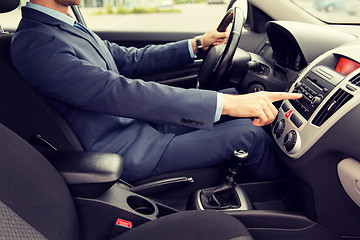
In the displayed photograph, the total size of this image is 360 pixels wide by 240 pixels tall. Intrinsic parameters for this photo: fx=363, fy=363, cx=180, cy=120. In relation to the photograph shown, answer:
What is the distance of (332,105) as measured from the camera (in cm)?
90

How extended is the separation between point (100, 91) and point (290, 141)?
543 millimetres

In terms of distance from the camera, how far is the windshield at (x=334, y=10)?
4.87 ft

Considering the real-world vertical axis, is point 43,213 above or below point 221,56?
below

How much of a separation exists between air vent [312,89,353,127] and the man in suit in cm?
8

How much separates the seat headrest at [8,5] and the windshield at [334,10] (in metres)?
1.09

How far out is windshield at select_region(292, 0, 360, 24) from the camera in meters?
1.48

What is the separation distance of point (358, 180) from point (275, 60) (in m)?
0.67

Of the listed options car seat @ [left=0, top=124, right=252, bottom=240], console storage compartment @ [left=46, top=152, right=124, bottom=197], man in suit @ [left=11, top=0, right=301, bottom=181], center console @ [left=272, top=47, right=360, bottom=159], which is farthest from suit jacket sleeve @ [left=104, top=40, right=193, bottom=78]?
car seat @ [left=0, top=124, right=252, bottom=240]

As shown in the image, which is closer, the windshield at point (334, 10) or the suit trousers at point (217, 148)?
the suit trousers at point (217, 148)

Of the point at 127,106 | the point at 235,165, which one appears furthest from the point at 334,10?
the point at 127,106

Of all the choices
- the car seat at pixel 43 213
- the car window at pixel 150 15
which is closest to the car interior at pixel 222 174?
the car seat at pixel 43 213

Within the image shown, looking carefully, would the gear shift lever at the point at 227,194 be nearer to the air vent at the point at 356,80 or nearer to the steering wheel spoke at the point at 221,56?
the steering wheel spoke at the point at 221,56

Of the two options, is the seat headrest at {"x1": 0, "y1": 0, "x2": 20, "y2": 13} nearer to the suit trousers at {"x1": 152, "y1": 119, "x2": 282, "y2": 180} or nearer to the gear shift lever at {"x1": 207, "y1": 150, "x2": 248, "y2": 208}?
the suit trousers at {"x1": 152, "y1": 119, "x2": 282, "y2": 180}

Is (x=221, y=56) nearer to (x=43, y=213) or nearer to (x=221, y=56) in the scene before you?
(x=221, y=56)
